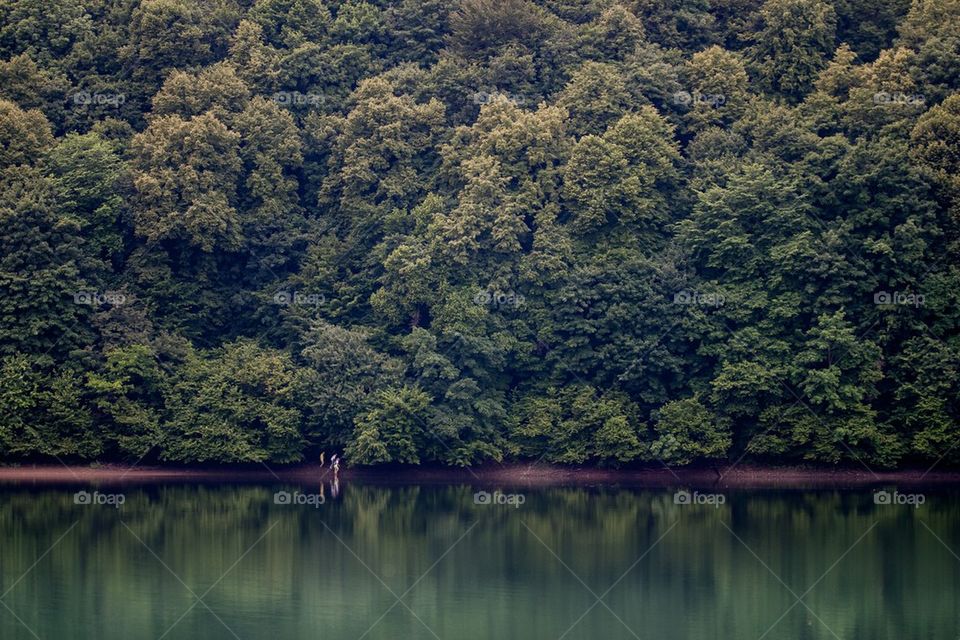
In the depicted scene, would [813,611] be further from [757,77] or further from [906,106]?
[757,77]

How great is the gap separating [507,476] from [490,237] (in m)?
8.99

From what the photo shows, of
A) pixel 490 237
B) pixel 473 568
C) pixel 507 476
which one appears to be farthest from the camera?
pixel 490 237

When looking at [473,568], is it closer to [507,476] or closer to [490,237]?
[507,476]

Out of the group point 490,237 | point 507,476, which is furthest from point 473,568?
point 490,237

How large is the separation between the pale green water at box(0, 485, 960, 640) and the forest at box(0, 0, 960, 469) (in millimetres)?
5166

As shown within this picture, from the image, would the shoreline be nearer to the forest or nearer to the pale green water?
the forest

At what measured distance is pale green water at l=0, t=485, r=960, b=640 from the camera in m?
29.4

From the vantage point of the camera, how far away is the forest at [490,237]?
51938 millimetres

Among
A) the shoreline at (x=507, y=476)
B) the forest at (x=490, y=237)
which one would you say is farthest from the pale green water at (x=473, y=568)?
the forest at (x=490, y=237)

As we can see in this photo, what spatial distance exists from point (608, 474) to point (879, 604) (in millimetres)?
22189

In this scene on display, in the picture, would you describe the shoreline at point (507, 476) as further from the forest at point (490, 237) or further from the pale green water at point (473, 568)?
the pale green water at point (473, 568)

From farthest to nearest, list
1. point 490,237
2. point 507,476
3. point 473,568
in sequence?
point 490,237 → point 507,476 → point 473,568

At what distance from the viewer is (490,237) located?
5516cm

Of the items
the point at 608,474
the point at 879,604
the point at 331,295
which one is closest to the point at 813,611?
the point at 879,604
